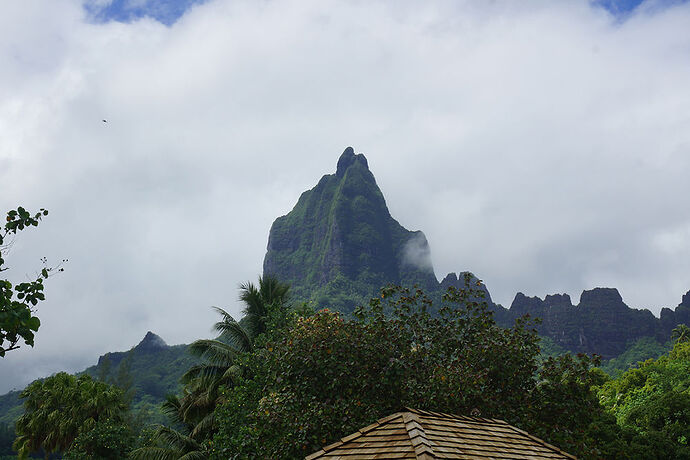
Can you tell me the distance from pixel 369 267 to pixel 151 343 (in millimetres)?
51239

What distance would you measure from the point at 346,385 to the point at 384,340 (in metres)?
1.57

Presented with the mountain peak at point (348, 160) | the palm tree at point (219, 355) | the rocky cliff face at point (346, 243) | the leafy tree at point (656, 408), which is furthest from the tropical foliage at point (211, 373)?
the mountain peak at point (348, 160)

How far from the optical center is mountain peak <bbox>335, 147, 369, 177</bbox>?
147250 mm

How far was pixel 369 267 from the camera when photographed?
12338cm

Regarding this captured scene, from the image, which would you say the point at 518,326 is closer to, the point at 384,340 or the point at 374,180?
the point at 384,340

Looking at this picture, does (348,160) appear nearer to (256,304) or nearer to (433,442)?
(256,304)

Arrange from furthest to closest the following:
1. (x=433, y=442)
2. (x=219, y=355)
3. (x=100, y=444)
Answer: (x=100, y=444)
(x=219, y=355)
(x=433, y=442)

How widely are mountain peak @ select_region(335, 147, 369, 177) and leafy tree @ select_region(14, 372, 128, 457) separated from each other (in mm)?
125260

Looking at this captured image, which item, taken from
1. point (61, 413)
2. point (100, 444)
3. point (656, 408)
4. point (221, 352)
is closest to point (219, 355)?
point (221, 352)

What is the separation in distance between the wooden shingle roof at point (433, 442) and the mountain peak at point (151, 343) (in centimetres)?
9788

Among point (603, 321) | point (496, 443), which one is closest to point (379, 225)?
point (603, 321)

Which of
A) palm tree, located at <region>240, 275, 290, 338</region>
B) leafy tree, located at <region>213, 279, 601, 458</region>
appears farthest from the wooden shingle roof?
palm tree, located at <region>240, 275, 290, 338</region>

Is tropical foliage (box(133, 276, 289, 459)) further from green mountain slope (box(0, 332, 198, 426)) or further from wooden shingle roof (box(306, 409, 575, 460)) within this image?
green mountain slope (box(0, 332, 198, 426))

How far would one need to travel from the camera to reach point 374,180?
491 ft
